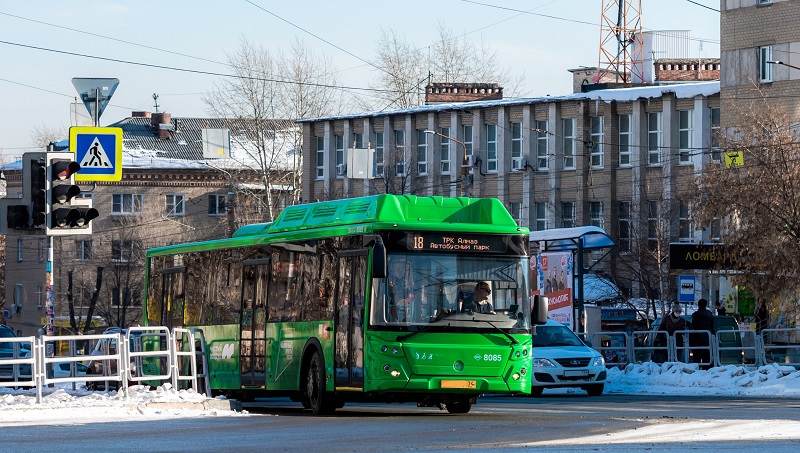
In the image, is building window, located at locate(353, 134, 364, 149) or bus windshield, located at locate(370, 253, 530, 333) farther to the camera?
building window, located at locate(353, 134, 364, 149)

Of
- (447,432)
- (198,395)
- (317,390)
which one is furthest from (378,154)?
(447,432)

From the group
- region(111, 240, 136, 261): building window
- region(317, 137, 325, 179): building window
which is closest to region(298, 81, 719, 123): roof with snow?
region(317, 137, 325, 179): building window

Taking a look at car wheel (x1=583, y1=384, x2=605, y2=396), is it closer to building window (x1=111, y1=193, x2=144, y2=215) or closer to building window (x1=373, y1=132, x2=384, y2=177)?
building window (x1=373, y1=132, x2=384, y2=177)

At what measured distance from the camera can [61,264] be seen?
3787 inches

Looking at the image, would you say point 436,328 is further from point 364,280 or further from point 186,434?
point 186,434

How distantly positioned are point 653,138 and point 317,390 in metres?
46.8

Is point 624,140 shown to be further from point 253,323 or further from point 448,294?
point 448,294

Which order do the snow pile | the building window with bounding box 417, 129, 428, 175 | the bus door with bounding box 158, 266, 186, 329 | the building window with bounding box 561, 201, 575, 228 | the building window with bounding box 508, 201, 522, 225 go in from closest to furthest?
the bus door with bounding box 158, 266, 186, 329 → the snow pile → the building window with bounding box 561, 201, 575, 228 → the building window with bounding box 508, 201, 522, 225 → the building window with bounding box 417, 129, 428, 175

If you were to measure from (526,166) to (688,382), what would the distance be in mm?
40476

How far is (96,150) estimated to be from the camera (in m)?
26.5

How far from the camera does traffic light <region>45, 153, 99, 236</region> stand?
2094cm

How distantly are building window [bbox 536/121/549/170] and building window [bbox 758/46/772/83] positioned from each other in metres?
13.3

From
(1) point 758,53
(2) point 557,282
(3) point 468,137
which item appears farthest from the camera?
(3) point 468,137

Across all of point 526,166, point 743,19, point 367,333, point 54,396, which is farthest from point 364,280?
point 526,166
